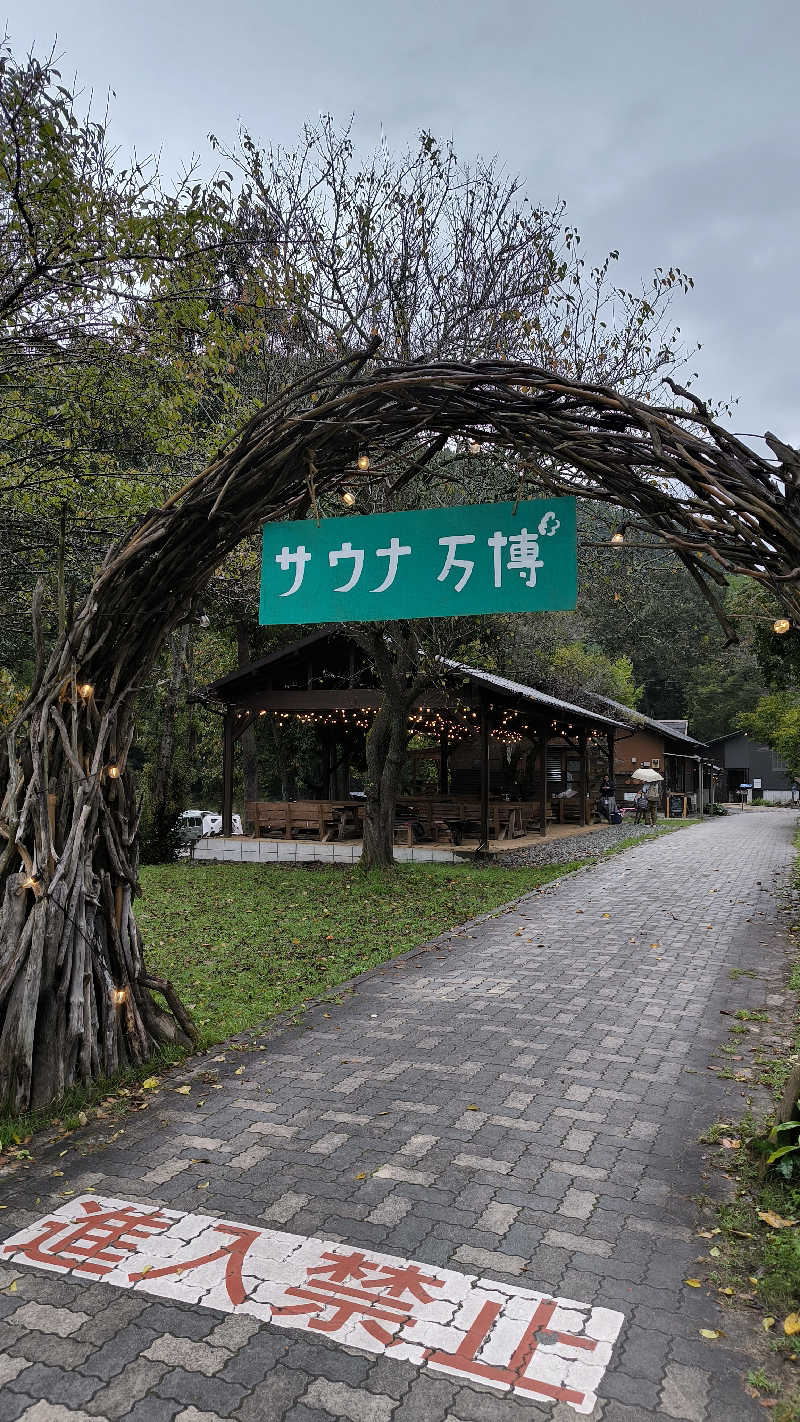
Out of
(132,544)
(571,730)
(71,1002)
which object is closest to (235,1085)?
(71,1002)

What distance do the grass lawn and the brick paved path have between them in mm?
621

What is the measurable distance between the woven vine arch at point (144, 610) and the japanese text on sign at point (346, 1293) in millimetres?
1214

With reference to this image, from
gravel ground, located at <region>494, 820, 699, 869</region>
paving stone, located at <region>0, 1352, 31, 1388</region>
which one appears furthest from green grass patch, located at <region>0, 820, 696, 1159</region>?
paving stone, located at <region>0, 1352, 31, 1388</region>

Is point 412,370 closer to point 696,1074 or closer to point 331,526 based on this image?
point 331,526

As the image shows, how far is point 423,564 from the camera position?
4.00 meters

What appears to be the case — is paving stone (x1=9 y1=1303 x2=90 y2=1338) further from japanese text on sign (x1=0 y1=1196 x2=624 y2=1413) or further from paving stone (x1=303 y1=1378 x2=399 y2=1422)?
paving stone (x1=303 y1=1378 x2=399 y2=1422)

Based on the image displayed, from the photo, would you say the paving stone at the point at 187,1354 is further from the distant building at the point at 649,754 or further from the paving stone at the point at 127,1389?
the distant building at the point at 649,754

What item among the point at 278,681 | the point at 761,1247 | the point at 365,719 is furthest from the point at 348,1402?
the point at 365,719

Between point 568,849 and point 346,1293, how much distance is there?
15824mm

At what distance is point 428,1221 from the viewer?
3.27 meters

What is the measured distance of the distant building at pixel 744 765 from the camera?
56.1 meters

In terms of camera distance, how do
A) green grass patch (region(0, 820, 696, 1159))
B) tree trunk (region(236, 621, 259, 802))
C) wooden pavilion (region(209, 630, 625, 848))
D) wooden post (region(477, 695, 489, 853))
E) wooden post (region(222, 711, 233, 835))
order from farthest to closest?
1. tree trunk (region(236, 621, 259, 802))
2. wooden post (region(222, 711, 233, 835))
3. wooden pavilion (region(209, 630, 625, 848))
4. wooden post (region(477, 695, 489, 853))
5. green grass patch (region(0, 820, 696, 1159))

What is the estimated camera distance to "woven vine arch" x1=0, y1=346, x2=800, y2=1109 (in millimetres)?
3527

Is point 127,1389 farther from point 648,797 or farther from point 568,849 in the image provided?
point 648,797
